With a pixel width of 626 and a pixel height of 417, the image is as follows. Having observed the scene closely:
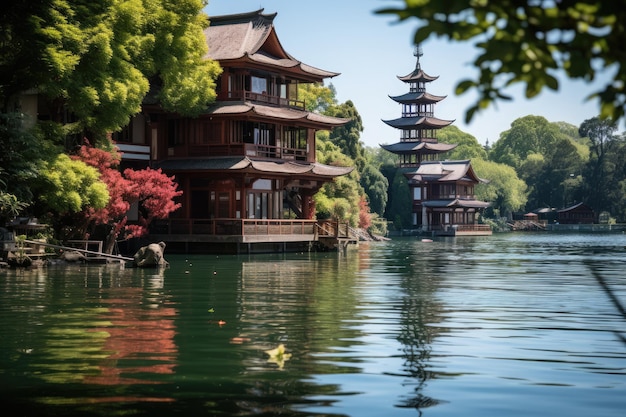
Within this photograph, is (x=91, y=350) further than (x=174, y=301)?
No

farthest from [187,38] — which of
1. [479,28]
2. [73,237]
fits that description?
[479,28]

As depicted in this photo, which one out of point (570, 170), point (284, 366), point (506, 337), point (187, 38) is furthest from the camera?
point (570, 170)

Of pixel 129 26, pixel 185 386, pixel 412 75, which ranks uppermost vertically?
pixel 412 75

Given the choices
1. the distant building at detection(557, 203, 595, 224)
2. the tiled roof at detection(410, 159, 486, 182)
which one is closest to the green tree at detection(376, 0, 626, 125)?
the tiled roof at detection(410, 159, 486, 182)

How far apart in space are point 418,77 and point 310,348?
99.3m

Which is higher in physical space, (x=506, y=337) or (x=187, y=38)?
(x=187, y=38)

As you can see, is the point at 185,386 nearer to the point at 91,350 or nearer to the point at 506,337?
the point at 91,350

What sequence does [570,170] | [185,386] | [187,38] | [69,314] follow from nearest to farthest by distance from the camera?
1. [185,386]
2. [69,314]
3. [187,38]
4. [570,170]

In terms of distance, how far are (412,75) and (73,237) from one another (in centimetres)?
8001

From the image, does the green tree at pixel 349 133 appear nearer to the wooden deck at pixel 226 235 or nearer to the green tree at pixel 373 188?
the green tree at pixel 373 188

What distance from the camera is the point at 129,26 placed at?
1414 inches

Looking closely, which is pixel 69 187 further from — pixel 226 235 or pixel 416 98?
pixel 416 98

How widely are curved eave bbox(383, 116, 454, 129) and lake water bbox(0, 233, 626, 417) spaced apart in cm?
8141

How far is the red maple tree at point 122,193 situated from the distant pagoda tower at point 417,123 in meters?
65.0
